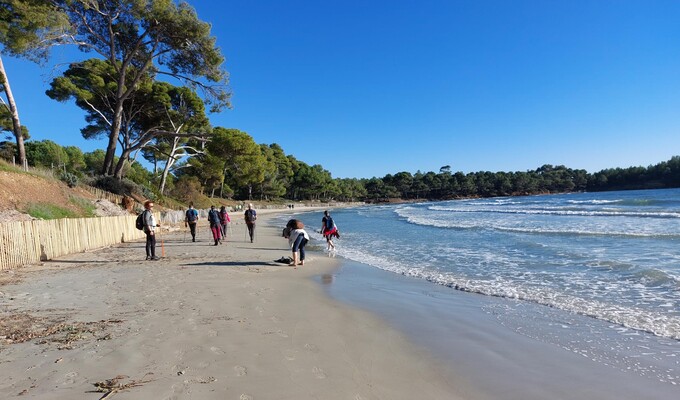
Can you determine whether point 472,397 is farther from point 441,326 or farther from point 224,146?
point 224,146

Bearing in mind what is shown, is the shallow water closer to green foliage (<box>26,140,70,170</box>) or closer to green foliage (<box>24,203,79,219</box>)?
green foliage (<box>24,203,79,219</box>)

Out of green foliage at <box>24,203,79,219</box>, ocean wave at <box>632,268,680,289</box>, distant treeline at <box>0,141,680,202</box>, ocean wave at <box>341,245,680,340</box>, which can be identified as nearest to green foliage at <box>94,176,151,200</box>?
distant treeline at <box>0,141,680,202</box>

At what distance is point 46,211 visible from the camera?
46.9 feet

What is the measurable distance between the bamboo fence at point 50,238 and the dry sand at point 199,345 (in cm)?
→ 109

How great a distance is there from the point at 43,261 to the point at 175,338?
8135mm

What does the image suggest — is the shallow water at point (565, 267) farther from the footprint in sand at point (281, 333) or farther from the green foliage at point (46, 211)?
the green foliage at point (46, 211)

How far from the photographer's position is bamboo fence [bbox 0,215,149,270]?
9.00 metres

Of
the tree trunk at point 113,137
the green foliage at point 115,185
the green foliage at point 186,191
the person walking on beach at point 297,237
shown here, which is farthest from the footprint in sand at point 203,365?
the green foliage at point 186,191

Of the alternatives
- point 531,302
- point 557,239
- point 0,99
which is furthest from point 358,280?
point 0,99

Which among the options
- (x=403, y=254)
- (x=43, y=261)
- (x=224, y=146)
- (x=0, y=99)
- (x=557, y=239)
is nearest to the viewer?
(x=43, y=261)

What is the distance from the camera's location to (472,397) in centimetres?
339

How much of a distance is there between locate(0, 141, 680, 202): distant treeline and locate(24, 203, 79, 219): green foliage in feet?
13.6

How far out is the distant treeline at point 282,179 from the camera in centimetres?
3444

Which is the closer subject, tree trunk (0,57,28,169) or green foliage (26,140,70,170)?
tree trunk (0,57,28,169)
